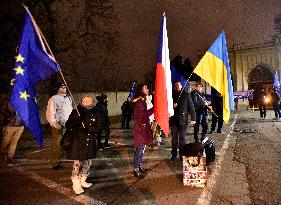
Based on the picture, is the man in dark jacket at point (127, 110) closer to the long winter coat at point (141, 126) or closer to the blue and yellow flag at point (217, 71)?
the blue and yellow flag at point (217, 71)

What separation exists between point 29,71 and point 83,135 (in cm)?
175

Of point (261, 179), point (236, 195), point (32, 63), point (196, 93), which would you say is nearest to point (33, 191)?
point (32, 63)

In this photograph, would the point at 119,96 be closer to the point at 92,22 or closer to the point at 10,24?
the point at 92,22

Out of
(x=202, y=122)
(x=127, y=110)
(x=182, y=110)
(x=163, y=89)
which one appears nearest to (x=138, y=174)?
(x=163, y=89)

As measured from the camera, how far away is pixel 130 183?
687 cm

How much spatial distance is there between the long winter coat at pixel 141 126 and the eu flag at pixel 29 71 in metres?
1.87

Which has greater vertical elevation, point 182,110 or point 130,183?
point 182,110

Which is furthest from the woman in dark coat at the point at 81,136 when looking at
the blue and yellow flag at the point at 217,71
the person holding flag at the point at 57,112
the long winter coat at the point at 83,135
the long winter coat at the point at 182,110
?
the blue and yellow flag at the point at 217,71

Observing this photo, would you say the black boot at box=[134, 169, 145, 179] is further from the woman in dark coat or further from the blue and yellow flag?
the blue and yellow flag

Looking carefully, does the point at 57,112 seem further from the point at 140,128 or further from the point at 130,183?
the point at 130,183

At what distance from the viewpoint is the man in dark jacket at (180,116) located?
887 cm

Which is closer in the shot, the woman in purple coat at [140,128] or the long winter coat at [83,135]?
the long winter coat at [83,135]

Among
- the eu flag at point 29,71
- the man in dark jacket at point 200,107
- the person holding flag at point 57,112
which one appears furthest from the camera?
the man in dark jacket at point 200,107

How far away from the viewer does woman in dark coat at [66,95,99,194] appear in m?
6.29
